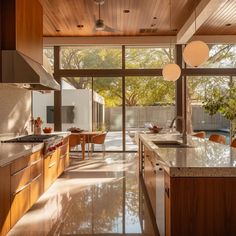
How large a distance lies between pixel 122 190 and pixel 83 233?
1.82 m

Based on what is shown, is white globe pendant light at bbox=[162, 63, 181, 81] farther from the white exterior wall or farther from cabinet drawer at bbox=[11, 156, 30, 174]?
the white exterior wall

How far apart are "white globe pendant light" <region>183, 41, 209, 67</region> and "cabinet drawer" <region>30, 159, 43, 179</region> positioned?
265 centimetres

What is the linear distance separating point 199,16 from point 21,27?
12.0 ft

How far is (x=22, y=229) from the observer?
3.42 metres

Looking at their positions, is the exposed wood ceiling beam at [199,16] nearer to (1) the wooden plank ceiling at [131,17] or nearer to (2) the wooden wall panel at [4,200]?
(1) the wooden plank ceiling at [131,17]

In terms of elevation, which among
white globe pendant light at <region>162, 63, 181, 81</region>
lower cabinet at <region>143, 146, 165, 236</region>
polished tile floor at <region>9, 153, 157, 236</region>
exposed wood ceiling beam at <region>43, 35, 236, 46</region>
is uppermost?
exposed wood ceiling beam at <region>43, 35, 236, 46</region>

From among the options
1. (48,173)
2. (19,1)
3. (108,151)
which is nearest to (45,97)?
(108,151)

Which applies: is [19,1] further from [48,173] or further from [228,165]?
[228,165]

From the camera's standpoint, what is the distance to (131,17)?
7.23 meters

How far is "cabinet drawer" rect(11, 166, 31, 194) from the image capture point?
10.7 ft

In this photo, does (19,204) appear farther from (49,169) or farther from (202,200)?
(202,200)

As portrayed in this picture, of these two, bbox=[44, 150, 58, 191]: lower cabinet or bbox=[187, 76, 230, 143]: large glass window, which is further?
bbox=[187, 76, 230, 143]: large glass window

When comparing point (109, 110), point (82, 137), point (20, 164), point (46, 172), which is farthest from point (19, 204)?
point (109, 110)

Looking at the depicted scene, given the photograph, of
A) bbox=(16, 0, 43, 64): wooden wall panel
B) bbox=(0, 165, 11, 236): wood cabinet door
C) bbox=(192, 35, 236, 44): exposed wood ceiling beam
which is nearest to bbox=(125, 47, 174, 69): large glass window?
bbox=(192, 35, 236, 44): exposed wood ceiling beam
